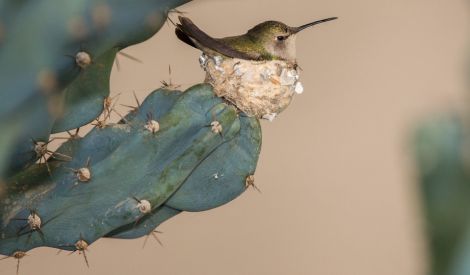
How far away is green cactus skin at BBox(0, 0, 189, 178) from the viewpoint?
0.68 metres

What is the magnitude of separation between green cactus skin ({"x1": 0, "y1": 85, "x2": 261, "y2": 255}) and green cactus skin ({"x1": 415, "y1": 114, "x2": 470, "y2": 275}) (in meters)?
0.65

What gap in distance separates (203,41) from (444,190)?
0.73 m

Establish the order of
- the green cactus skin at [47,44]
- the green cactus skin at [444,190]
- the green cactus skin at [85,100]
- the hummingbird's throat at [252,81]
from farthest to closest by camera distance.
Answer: the hummingbird's throat at [252,81] < the green cactus skin at [85,100] < the green cactus skin at [47,44] < the green cactus skin at [444,190]

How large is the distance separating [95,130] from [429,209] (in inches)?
27.7

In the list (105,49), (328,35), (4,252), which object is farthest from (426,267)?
(328,35)

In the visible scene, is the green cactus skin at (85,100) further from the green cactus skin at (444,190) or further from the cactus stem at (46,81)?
the green cactus skin at (444,190)

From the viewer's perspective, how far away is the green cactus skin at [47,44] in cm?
68

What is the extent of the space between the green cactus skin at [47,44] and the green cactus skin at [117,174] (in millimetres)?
123

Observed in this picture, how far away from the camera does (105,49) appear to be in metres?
0.77

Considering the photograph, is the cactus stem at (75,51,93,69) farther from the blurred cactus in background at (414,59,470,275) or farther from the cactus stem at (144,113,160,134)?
the blurred cactus in background at (414,59,470,275)

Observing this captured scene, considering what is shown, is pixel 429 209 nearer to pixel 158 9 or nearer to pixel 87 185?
pixel 158 9

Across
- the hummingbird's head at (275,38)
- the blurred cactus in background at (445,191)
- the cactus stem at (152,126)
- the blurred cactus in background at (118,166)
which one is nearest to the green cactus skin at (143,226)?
the blurred cactus in background at (118,166)

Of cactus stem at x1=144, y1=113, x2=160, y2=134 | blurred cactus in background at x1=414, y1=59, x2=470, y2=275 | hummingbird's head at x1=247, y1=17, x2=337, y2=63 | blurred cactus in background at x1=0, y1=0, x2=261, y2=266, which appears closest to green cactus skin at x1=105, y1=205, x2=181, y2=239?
blurred cactus in background at x1=0, y1=0, x2=261, y2=266

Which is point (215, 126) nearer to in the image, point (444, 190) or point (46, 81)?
point (46, 81)
